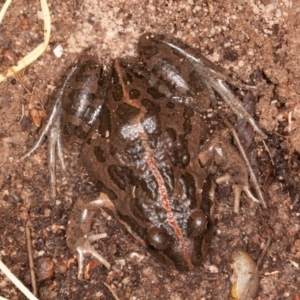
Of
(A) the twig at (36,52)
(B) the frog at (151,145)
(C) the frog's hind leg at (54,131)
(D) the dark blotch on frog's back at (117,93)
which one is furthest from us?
(A) the twig at (36,52)

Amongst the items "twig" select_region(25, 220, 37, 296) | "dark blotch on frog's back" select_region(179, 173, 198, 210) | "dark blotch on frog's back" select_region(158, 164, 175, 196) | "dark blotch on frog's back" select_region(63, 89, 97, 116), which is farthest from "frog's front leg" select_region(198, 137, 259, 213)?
"twig" select_region(25, 220, 37, 296)

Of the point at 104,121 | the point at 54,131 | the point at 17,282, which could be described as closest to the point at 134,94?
the point at 104,121

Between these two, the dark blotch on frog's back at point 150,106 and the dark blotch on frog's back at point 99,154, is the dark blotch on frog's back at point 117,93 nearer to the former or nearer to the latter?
the dark blotch on frog's back at point 150,106

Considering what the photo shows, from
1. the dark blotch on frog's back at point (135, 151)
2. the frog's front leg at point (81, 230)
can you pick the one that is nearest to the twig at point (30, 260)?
the frog's front leg at point (81, 230)

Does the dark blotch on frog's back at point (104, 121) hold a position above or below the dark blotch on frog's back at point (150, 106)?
below

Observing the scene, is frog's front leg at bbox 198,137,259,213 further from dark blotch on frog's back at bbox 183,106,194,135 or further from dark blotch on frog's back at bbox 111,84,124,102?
dark blotch on frog's back at bbox 111,84,124,102

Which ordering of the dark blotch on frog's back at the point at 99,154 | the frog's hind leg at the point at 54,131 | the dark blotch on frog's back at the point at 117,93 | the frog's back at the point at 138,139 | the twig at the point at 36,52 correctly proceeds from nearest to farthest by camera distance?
1. the frog's back at the point at 138,139
2. the dark blotch on frog's back at the point at 117,93
3. the dark blotch on frog's back at the point at 99,154
4. the frog's hind leg at the point at 54,131
5. the twig at the point at 36,52

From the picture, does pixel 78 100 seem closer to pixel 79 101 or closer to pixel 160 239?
pixel 79 101
